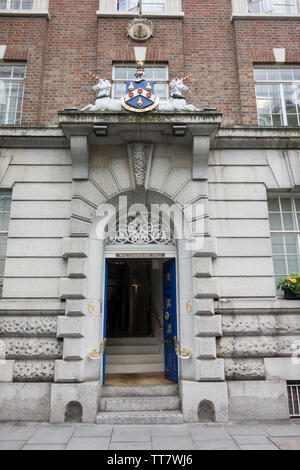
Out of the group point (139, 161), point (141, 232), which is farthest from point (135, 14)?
point (141, 232)

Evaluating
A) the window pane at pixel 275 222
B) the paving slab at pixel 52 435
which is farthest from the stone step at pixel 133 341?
the window pane at pixel 275 222

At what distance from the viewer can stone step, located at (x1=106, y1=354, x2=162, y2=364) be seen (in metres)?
9.10

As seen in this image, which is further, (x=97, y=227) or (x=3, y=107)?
(x=3, y=107)

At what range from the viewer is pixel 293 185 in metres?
7.39

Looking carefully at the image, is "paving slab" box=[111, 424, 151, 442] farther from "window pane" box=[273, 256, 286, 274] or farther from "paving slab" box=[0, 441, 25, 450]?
"window pane" box=[273, 256, 286, 274]

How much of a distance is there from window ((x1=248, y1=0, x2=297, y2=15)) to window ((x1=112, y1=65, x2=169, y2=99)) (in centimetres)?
345

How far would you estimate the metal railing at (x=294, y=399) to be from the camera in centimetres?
639

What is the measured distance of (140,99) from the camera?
699 centimetres

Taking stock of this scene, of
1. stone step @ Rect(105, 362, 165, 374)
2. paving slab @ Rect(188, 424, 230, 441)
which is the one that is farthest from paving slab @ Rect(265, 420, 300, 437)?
stone step @ Rect(105, 362, 165, 374)

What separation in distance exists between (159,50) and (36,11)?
3.67 m

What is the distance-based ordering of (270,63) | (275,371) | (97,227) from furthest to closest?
(270,63) → (97,227) → (275,371)

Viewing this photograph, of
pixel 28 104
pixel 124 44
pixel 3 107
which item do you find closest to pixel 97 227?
pixel 28 104

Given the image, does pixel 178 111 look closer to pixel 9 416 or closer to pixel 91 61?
pixel 91 61

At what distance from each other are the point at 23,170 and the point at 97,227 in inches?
92.2
